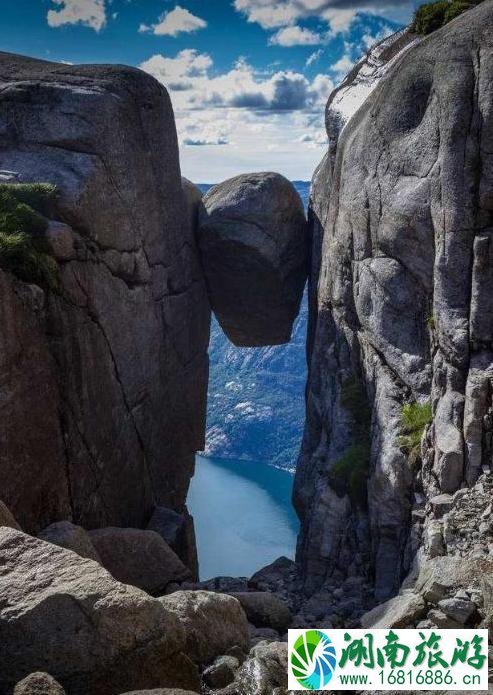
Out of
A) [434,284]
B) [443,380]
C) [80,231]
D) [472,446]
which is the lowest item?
[472,446]

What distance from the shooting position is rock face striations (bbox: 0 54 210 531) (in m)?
18.0

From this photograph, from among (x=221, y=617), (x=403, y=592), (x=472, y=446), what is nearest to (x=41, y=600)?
(x=221, y=617)

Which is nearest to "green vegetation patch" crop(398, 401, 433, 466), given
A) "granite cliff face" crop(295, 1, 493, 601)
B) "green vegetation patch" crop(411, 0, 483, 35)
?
"granite cliff face" crop(295, 1, 493, 601)

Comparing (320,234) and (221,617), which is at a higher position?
(320,234)

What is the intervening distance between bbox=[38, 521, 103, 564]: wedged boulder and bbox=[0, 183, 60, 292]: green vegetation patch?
6316 millimetres

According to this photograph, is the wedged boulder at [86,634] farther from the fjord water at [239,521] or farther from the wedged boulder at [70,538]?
the fjord water at [239,521]

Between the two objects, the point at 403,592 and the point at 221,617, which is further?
the point at 403,592

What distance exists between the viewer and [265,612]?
17688 mm

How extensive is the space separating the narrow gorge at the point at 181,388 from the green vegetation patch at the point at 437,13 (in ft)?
2.96

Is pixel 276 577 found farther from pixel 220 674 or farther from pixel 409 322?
pixel 220 674

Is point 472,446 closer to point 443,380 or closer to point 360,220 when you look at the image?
point 443,380

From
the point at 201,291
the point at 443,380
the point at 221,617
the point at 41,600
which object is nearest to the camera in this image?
the point at 41,600

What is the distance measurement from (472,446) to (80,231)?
43.1 feet

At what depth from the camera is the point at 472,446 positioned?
646 inches
